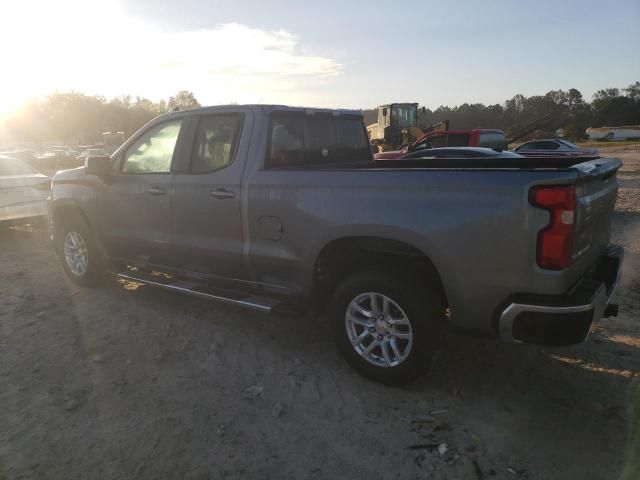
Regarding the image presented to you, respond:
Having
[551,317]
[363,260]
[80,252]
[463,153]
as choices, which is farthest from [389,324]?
[463,153]

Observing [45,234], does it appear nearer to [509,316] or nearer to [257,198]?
[257,198]

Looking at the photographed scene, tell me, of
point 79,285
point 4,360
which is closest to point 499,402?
point 4,360

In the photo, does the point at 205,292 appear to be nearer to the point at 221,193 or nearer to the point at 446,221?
the point at 221,193

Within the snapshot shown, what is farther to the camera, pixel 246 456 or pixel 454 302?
pixel 454 302

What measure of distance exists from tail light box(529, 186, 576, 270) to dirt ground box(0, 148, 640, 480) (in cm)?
109

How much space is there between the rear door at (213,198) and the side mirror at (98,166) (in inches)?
41.7

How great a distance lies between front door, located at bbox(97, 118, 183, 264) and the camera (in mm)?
4750

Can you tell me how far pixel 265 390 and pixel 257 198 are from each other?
146 centimetres

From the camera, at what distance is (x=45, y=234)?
9461 mm

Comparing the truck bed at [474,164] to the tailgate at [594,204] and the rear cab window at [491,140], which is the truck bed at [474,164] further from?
the rear cab window at [491,140]

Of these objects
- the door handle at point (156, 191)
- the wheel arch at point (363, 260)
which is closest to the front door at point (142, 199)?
the door handle at point (156, 191)

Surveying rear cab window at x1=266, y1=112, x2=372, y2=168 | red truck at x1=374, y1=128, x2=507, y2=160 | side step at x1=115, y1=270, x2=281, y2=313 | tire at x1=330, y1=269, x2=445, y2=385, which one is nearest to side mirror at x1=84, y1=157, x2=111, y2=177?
side step at x1=115, y1=270, x2=281, y2=313

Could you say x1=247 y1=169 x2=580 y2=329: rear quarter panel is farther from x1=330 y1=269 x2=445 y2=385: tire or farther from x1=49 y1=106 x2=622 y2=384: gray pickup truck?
Answer: x1=330 y1=269 x2=445 y2=385: tire

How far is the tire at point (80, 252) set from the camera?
5.62m
